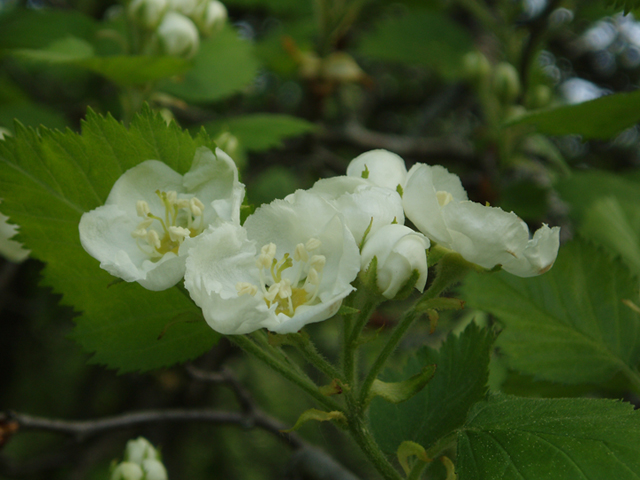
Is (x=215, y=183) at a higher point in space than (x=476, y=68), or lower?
higher

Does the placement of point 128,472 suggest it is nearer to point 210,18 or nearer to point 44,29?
point 210,18

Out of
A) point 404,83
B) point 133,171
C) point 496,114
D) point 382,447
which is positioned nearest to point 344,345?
point 382,447

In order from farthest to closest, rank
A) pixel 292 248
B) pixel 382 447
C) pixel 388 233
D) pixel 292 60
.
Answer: pixel 292 60 → pixel 382 447 → pixel 292 248 → pixel 388 233

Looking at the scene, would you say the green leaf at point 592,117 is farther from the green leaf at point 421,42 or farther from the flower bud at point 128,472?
the green leaf at point 421,42

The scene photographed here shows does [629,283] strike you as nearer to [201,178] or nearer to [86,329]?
[201,178]

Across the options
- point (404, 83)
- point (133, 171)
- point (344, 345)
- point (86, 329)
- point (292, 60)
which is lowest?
point (404, 83)

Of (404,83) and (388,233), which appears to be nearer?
(388,233)

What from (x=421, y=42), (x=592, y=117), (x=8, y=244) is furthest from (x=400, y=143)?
(x=8, y=244)
